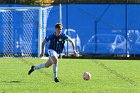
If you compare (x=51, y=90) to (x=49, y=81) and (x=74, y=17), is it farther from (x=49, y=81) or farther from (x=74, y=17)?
(x=74, y=17)

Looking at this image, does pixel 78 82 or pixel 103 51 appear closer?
pixel 78 82

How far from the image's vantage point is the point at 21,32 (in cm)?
3409

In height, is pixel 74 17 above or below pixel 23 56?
above

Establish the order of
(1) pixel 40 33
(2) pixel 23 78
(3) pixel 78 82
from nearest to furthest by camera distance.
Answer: (3) pixel 78 82
(2) pixel 23 78
(1) pixel 40 33

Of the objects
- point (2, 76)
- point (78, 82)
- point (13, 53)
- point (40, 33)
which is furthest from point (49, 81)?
point (13, 53)

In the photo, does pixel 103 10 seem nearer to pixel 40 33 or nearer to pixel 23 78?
pixel 40 33

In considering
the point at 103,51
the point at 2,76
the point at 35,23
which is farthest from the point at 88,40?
the point at 2,76

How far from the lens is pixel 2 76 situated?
17.9 meters

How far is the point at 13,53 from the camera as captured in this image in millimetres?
33625

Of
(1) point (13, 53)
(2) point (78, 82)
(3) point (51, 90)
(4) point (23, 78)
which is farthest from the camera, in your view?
(1) point (13, 53)

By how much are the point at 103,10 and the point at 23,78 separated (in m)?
18.6

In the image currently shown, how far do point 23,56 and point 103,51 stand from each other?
5.02 meters

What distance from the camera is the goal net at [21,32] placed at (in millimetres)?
33438

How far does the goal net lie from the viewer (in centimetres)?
3344
